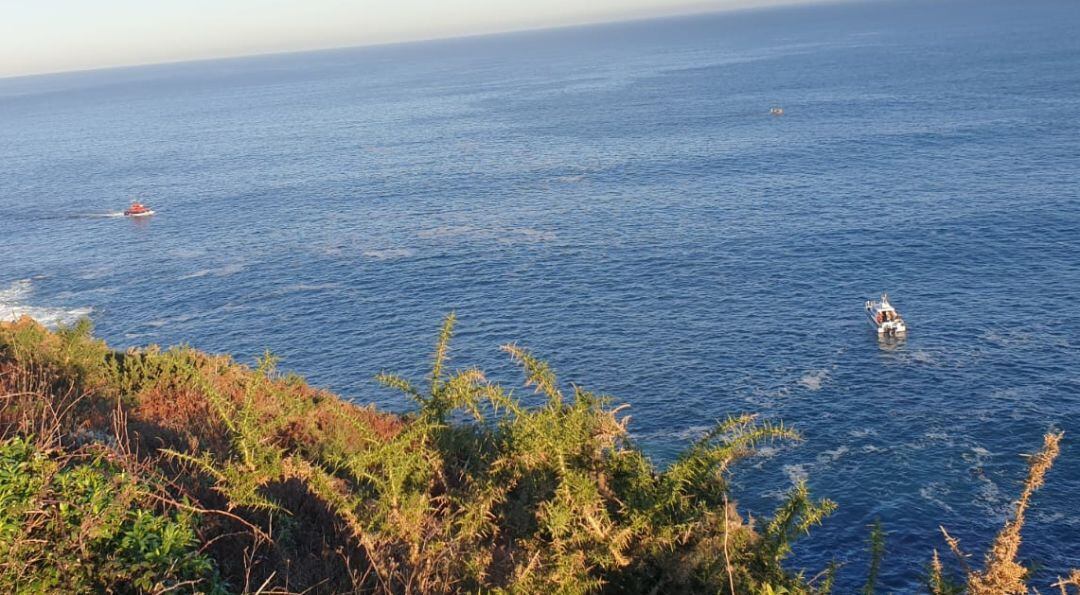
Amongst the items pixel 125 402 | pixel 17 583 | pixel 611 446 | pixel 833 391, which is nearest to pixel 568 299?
pixel 833 391

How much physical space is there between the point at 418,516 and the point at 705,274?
218 ft

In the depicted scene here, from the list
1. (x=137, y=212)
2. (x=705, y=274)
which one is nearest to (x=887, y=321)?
(x=705, y=274)

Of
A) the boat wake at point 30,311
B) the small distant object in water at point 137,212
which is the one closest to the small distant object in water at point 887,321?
the boat wake at point 30,311

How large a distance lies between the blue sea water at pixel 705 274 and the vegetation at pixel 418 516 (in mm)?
28187

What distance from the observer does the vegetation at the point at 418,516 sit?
10.4 m

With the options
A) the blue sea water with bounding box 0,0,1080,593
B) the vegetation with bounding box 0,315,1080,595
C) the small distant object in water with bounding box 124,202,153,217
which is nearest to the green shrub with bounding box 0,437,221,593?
the vegetation with bounding box 0,315,1080,595

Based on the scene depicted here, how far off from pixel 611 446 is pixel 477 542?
121 inches

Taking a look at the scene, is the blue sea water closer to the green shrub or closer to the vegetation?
the vegetation

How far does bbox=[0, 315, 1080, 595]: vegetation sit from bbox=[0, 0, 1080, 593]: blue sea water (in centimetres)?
2819

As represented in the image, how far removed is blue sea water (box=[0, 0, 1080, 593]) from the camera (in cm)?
4819

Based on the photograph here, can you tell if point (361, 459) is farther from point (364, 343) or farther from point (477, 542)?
point (364, 343)

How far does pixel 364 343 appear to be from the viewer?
2633 inches

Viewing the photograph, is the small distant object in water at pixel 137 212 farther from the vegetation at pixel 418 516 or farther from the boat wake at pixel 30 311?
the vegetation at pixel 418 516

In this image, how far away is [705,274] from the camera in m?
76.8
